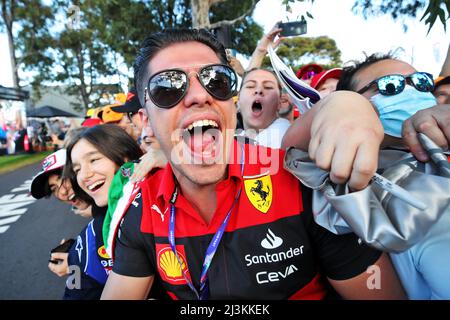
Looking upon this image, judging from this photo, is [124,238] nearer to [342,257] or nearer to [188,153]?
[188,153]

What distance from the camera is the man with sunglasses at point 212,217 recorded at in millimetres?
1238

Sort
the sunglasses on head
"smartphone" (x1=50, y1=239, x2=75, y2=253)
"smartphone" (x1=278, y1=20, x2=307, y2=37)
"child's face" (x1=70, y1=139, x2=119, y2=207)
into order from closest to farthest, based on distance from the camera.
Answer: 1. the sunglasses on head
2. "child's face" (x1=70, y1=139, x2=119, y2=207)
3. "smartphone" (x1=50, y1=239, x2=75, y2=253)
4. "smartphone" (x1=278, y1=20, x2=307, y2=37)

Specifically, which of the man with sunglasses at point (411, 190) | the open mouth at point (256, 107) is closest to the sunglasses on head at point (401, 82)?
the man with sunglasses at point (411, 190)

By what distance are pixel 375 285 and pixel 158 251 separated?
0.94 m

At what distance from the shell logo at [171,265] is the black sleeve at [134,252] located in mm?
84

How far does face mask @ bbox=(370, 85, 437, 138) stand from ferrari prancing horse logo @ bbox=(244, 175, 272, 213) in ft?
1.86

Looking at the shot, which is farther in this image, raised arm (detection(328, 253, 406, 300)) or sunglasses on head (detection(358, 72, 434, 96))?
sunglasses on head (detection(358, 72, 434, 96))

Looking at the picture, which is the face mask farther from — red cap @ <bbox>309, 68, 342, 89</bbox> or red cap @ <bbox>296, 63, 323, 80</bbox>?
red cap @ <bbox>296, 63, 323, 80</bbox>

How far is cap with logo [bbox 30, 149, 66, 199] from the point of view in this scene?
2.54 metres

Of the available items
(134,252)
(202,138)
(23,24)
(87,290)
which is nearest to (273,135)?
(202,138)

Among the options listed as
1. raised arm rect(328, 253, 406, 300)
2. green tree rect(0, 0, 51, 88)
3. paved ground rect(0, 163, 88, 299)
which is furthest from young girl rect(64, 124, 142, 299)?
green tree rect(0, 0, 51, 88)

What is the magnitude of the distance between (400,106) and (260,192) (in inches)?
29.1
